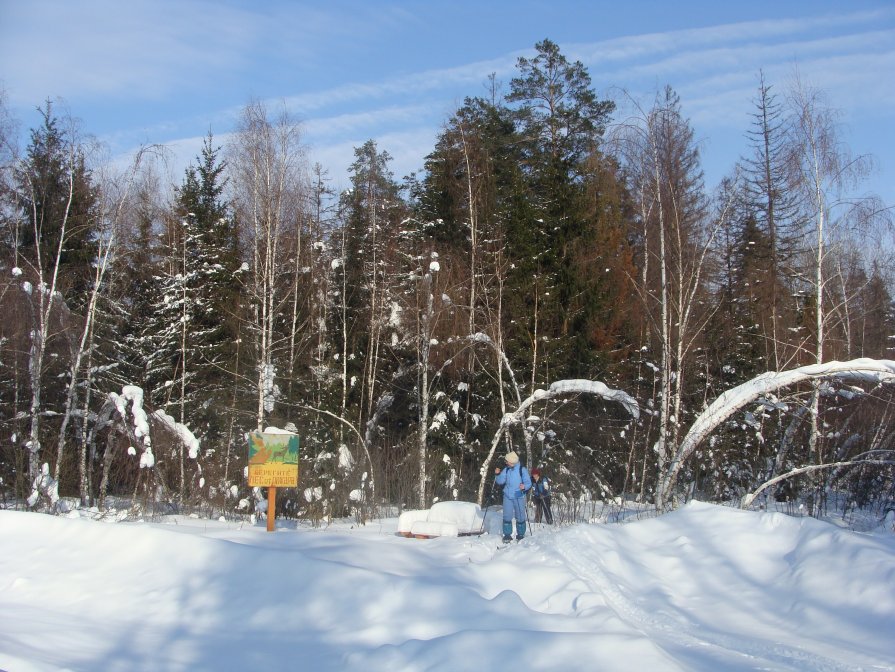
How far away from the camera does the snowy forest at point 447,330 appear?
689 inches

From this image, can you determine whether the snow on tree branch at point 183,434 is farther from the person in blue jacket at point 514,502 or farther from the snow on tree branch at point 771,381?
the snow on tree branch at point 771,381

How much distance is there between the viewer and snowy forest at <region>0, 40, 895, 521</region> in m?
17.5

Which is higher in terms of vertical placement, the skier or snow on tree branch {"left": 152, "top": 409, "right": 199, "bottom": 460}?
snow on tree branch {"left": 152, "top": 409, "right": 199, "bottom": 460}

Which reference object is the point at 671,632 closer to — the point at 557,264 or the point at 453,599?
the point at 453,599

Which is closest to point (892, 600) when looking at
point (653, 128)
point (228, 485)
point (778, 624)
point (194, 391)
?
point (778, 624)

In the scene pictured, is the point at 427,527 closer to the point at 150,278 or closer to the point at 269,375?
→ the point at 269,375

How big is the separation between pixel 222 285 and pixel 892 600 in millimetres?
23589

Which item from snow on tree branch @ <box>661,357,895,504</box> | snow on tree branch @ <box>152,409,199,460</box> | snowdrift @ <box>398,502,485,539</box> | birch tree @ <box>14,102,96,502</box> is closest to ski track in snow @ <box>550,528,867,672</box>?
snowdrift @ <box>398,502,485,539</box>

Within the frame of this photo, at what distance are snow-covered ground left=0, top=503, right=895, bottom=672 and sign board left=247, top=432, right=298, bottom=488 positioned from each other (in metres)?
1.15

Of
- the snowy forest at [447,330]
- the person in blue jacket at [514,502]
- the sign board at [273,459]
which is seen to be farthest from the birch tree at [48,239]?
the person in blue jacket at [514,502]

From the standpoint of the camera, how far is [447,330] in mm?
23047

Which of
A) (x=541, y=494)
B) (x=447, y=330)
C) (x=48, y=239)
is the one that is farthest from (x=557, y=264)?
(x=48, y=239)

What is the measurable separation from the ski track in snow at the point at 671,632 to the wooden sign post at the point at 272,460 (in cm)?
486

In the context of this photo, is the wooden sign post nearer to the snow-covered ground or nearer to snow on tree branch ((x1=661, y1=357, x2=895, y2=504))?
the snow-covered ground
